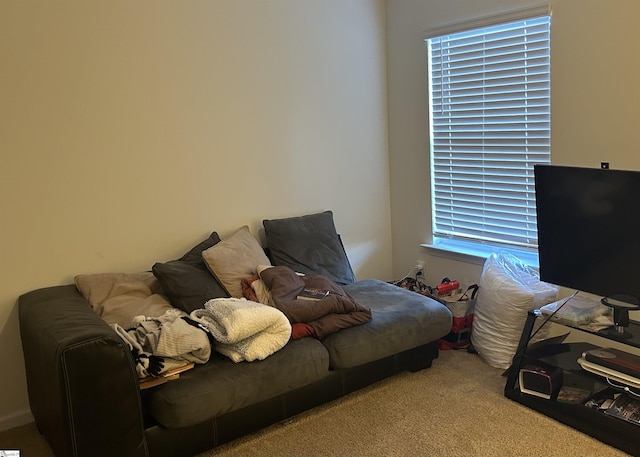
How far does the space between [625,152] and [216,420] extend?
2317mm

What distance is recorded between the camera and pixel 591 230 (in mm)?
2609

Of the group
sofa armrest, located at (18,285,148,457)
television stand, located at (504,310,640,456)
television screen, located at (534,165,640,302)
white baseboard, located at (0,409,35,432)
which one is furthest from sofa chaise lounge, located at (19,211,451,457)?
television screen, located at (534,165,640,302)

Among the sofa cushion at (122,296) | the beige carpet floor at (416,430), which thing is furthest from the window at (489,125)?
the sofa cushion at (122,296)

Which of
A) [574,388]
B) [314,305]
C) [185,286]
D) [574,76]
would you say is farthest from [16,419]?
[574,76]

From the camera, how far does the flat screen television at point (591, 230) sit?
8.07 ft

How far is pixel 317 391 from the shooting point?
9.18 ft

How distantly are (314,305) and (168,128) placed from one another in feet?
4.24

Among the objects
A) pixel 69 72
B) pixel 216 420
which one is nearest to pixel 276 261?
pixel 216 420

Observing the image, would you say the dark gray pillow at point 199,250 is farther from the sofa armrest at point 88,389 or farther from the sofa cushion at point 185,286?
the sofa armrest at point 88,389

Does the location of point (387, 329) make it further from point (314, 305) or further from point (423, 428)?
point (423, 428)

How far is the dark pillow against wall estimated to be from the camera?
2.90 meters

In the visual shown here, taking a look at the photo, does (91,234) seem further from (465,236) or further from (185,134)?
(465,236)

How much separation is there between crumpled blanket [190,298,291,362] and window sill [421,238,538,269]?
5.09 ft

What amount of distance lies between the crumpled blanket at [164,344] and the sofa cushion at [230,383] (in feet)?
0.25
